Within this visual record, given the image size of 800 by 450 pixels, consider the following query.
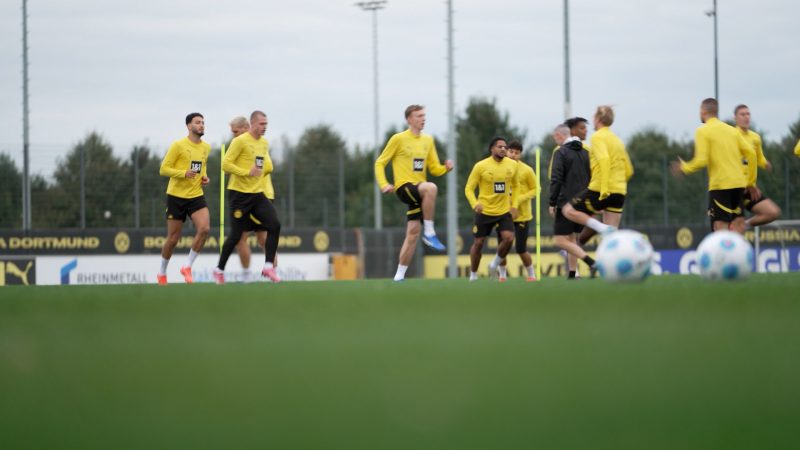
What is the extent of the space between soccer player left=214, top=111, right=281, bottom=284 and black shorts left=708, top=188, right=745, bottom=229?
16.7 ft

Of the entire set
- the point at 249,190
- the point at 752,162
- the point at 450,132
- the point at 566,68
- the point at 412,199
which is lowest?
the point at 412,199

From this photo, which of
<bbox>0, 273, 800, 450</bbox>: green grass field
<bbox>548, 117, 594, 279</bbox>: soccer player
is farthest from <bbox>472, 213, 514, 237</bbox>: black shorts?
<bbox>0, 273, 800, 450</bbox>: green grass field

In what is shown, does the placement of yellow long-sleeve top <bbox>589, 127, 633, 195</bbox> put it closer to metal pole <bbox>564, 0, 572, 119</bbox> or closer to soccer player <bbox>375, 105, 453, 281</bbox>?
soccer player <bbox>375, 105, 453, 281</bbox>

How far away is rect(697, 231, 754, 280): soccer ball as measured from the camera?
25.1 ft

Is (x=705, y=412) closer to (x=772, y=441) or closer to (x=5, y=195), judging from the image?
(x=772, y=441)

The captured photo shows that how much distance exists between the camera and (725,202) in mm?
12648

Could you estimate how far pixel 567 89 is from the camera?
87.2 feet

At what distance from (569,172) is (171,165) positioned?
4.94 meters

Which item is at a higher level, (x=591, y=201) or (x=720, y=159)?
(x=720, y=159)

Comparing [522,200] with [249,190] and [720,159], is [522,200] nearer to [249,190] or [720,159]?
[720,159]

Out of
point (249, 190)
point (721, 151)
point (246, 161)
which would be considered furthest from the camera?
point (246, 161)

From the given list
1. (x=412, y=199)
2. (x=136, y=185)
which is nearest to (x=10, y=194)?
(x=136, y=185)

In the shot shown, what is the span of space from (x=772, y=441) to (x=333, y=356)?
2.16m

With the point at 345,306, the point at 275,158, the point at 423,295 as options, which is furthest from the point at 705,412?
the point at 275,158
